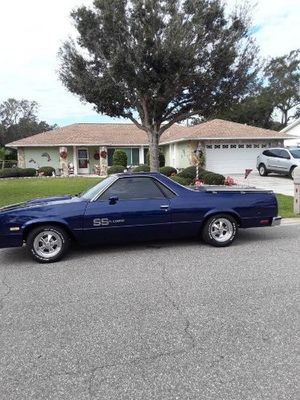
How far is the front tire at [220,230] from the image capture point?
655 cm

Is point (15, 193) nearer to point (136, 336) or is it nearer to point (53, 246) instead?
point (53, 246)

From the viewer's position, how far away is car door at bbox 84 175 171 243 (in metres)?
6.07

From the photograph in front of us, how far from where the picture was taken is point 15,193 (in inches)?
603

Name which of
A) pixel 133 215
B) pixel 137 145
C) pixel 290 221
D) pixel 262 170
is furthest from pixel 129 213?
pixel 137 145

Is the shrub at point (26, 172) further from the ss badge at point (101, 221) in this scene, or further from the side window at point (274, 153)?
the ss badge at point (101, 221)

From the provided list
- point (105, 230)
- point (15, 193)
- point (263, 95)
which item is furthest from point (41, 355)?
point (263, 95)

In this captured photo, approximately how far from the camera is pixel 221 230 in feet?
21.7

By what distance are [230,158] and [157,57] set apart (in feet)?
43.6

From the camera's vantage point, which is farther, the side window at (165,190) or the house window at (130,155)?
the house window at (130,155)

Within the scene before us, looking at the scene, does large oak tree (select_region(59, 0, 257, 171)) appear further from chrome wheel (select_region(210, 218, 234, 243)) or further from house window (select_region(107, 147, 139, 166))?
house window (select_region(107, 147, 139, 166))

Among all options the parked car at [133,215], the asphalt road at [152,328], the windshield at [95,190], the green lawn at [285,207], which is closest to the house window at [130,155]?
the green lawn at [285,207]

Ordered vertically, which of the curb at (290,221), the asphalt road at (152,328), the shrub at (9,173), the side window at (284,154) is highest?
the side window at (284,154)

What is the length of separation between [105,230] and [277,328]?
3.34 metres

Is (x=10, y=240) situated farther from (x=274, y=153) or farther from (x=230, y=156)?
(x=230, y=156)
